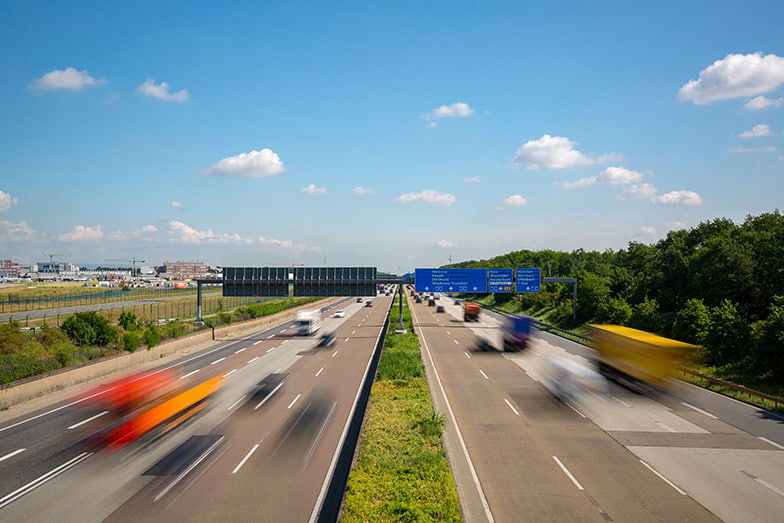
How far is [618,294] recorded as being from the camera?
216 ft

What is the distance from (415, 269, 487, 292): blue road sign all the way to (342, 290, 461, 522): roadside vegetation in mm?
28300

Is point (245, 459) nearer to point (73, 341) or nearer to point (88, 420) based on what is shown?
point (88, 420)

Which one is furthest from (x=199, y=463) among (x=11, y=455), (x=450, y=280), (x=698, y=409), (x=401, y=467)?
(x=450, y=280)

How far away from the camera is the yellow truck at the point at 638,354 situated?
1153 inches

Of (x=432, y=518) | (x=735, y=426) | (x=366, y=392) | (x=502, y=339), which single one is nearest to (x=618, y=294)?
(x=502, y=339)

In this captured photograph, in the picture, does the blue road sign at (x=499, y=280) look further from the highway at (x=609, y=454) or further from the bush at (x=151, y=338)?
the bush at (x=151, y=338)

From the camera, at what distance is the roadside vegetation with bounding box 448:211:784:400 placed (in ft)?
101

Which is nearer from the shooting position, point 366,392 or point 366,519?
point 366,519

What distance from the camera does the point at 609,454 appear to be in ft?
60.3

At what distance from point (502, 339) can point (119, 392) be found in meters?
39.1

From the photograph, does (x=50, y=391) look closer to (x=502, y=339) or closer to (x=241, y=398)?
(x=241, y=398)

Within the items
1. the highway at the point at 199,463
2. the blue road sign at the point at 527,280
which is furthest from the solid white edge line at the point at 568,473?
the blue road sign at the point at 527,280

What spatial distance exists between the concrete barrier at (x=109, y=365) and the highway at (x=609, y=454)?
2454cm

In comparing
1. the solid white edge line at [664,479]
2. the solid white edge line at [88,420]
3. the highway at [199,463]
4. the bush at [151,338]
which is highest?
the bush at [151,338]
